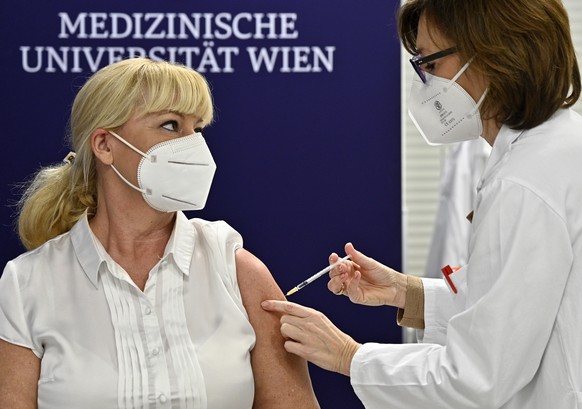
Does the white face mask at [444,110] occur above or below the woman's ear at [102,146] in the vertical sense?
above

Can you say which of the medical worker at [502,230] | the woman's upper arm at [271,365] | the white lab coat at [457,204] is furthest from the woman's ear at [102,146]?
the white lab coat at [457,204]

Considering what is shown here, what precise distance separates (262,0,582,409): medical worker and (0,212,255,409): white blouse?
19 centimetres

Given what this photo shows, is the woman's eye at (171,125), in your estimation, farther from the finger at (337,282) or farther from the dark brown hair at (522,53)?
the dark brown hair at (522,53)

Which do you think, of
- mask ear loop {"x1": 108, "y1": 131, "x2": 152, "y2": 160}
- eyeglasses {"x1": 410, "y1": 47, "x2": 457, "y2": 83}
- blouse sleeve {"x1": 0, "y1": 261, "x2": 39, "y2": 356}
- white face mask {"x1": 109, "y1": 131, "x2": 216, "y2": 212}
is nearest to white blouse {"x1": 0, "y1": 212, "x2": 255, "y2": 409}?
blouse sleeve {"x1": 0, "y1": 261, "x2": 39, "y2": 356}

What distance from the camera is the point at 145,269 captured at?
8.28 ft

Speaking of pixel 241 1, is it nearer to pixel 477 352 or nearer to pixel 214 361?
pixel 214 361

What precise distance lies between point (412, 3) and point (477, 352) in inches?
33.8

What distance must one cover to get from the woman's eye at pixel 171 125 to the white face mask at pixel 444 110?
1.99 feet

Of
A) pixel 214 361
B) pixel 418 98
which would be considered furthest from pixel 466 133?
pixel 214 361

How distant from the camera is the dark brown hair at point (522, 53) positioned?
2.05 metres

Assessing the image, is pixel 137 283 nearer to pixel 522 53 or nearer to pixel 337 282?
pixel 337 282

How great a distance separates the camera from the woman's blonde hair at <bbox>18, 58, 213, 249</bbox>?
2467mm

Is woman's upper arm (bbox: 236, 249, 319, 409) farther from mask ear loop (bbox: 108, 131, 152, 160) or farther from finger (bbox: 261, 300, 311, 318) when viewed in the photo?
mask ear loop (bbox: 108, 131, 152, 160)

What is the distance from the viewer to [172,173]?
8.16 ft
